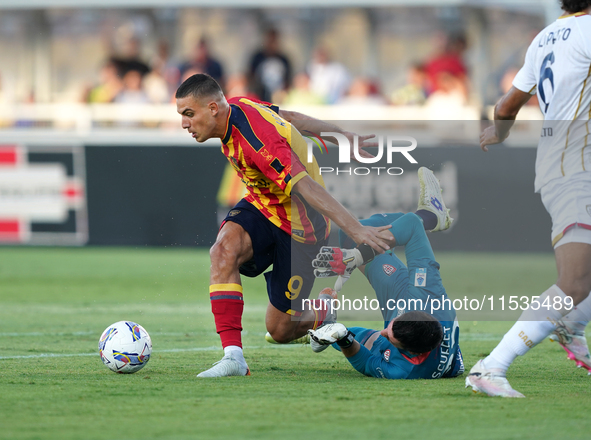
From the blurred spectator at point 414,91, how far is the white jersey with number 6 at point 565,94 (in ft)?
31.9

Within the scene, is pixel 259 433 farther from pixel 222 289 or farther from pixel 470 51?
pixel 470 51

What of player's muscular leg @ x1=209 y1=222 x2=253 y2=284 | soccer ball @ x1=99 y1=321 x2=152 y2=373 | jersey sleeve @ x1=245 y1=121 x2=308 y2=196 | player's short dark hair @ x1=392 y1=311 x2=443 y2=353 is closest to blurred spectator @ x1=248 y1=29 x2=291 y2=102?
player's muscular leg @ x1=209 y1=222 x2=253 y2=284

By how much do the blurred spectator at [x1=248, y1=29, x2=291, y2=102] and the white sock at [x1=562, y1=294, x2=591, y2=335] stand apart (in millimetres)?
10435

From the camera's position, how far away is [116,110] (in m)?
14.2

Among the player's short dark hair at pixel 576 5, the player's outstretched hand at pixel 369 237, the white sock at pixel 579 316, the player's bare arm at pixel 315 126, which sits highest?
the player's short dark hair at pixel 576 5

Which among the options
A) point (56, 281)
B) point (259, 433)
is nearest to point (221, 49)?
point (56, 281)

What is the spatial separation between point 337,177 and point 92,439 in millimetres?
2812

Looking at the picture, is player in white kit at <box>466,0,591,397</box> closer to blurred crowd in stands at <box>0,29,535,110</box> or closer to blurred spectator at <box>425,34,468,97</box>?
blurred spectator at <box>425,34,468,97</box>

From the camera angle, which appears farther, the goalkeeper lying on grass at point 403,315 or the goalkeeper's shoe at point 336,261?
the goalkeeper's shoe at point 336,261

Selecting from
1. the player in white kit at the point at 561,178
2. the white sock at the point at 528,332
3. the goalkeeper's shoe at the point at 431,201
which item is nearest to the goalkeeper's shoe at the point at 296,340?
the goalkeeper's shoe at the point at 431,201

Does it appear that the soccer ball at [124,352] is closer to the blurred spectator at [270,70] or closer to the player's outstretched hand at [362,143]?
the player's outstretched hand at [362,143]

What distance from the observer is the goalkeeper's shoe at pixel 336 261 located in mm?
5098

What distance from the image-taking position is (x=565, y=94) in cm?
408

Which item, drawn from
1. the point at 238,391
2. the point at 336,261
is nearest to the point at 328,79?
the point at 336,261
